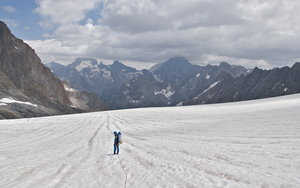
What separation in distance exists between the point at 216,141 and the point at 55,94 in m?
157

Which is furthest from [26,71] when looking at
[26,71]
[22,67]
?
[22,67]

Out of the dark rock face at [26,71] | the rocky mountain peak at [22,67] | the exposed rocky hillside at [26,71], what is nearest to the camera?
the exposed rocky hillside at [26,71]

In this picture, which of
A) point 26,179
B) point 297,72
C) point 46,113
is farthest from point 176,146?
point 297,72

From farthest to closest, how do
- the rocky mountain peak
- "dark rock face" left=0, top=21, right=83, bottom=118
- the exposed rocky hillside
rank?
the rocky mountain peak, "dark rock face" left=0, top=21, right=83, bottom=118, the exposed rocky hillside

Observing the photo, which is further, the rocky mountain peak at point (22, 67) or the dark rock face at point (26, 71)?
the rocky mountain peak at point (22, 67)

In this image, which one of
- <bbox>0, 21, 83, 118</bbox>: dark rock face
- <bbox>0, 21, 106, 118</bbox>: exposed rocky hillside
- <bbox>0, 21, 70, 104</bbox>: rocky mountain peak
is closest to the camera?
<bbox>0, 21, 106, 118</bbox>: exposed rocky hillside

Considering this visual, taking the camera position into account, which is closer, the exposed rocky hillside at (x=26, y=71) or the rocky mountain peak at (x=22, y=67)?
the exposed rocky hillside at (x=26, y=71)

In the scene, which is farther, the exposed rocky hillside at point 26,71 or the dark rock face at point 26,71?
the dark rock face at point 26,71

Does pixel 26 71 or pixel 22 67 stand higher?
pixel 22 67

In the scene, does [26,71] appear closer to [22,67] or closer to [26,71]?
[26,71]

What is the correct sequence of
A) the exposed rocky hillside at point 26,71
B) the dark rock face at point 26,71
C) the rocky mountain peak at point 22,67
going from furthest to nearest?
the rocky mountain peak at point 22,67
the dark rock face at point 26,71
the exposed rocky hillside at point 26,71

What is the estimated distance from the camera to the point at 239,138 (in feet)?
41.9

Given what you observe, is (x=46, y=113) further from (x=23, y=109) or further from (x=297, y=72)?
(x=297, y=72)

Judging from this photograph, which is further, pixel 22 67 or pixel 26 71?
pixel 26 71
